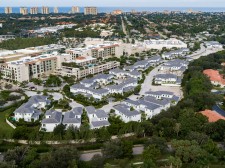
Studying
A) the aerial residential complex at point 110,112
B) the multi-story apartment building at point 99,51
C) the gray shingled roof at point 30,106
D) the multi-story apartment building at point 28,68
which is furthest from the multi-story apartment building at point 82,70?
the gray shingled roof at point 30,106

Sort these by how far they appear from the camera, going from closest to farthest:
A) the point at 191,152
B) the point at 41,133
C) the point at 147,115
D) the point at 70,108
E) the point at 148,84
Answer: the point at 191,152 < the point at 41,133 < the point at 147,115 < the point at 70,108 < the point at 148,84

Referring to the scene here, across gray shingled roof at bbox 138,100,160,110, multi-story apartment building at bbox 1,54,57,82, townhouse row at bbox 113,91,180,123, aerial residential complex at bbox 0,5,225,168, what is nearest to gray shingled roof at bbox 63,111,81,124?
aerial residential complex at bbox 0,5,225,168

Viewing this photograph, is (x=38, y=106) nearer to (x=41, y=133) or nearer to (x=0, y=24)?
(x=41, y=133)

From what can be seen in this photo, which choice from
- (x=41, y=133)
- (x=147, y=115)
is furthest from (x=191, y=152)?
(x=41, y=133)

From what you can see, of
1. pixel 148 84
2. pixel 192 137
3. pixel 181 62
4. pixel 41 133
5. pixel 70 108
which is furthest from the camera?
pixel 181 62

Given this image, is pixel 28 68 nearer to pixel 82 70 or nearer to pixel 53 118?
pixel 82 70

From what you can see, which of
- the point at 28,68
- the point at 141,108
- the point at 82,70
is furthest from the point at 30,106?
the point at 82,70
